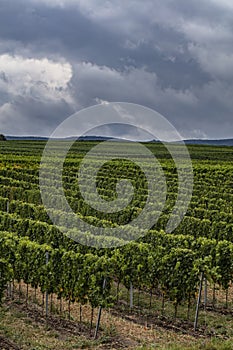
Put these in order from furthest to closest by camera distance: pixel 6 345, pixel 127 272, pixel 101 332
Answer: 1. pixel 127 272
2. pixel 101 332
3. pixel 6 345

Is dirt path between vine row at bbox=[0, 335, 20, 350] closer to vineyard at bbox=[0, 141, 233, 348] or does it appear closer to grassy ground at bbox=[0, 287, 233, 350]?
grassy ground at bbox=[0, 287, 233, 350]

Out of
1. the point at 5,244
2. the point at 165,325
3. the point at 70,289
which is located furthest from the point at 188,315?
the point at 5,244

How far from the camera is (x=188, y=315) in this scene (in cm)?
1456

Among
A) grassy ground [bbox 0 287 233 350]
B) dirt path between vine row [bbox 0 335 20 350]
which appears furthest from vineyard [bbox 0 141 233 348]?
dirt path between vine row [bbox 0 335 20 350]

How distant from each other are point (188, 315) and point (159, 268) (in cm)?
146

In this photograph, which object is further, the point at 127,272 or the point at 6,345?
the point at 127,272

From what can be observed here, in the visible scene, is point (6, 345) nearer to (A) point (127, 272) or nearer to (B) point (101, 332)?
(B) point (101, 332)

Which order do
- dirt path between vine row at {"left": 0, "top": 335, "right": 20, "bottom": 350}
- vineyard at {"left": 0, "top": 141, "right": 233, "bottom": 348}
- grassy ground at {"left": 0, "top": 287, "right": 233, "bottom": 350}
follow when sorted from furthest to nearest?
vineyard at {"left": 0, "top": 141, "right": 233, "bottom": 348}, grassy ground at {"left": 0, "top": 287, "right": 233, "bottom": 350}, dirt path between vine row at {"left": 0, "top": 335, "right": 20, "bottom": 350}

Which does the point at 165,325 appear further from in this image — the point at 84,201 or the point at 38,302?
the point at 84,201

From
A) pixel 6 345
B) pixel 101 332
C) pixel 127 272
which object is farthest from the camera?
pixel 127 272

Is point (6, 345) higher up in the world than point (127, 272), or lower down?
lower down

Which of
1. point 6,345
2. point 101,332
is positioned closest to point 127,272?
point 101,332

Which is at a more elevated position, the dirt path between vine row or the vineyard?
the vineyard

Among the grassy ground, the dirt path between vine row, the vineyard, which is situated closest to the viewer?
the dirt path between vine row
